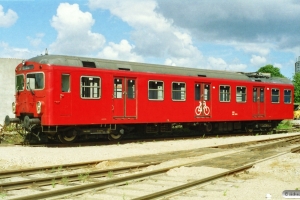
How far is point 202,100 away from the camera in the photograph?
68.8ft

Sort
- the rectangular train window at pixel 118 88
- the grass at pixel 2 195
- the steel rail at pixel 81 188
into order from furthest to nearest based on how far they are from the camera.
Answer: the rectangular train window at pixel 118 88 < the grass at pixel 2 195 < the steel rail at pixel 81 188

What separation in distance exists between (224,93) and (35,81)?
1027 cm

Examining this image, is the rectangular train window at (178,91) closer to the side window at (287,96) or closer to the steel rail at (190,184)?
the steel rail at (190,184)

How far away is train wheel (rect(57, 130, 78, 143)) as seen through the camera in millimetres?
16500

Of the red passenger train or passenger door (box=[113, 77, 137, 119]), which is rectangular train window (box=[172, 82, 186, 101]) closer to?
the red passenger train

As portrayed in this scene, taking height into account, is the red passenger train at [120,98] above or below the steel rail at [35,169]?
above

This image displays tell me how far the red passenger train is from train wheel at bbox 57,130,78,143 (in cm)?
4

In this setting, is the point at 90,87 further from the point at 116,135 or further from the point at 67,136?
the point at 116,135

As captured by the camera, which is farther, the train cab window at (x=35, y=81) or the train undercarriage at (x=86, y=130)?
the train undercarriage at (x=86, y=130)

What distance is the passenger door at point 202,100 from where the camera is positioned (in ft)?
68.1

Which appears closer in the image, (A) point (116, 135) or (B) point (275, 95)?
(A) point (116, 135)

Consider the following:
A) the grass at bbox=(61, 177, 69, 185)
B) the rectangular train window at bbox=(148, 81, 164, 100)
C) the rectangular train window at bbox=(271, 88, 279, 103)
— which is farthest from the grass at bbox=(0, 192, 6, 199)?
the rectangular train window at bbox=(271, 88, 279, 103)

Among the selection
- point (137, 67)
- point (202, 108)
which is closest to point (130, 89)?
point (137, 67)

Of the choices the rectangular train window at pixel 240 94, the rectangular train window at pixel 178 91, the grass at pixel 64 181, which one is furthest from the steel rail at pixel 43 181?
the rectangular train window at pixel 240 94
